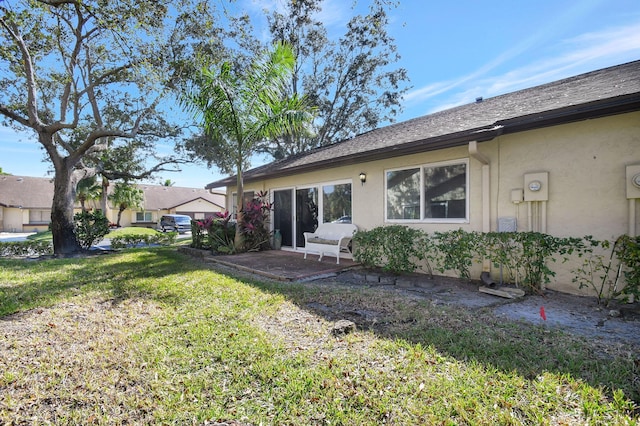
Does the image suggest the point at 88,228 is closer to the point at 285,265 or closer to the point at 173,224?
the point at 285,265

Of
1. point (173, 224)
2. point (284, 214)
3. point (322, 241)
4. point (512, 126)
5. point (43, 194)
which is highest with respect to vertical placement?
point (43, 194)

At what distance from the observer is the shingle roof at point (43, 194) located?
31625 millimetres

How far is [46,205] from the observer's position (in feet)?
106

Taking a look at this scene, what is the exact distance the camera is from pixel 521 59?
33.3 feet

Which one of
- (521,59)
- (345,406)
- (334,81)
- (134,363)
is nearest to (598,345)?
(345,406)

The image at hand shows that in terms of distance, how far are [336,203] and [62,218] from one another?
360 inches

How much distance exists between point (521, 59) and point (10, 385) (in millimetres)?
13261

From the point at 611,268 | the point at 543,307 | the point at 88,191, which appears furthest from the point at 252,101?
the point at 88,191

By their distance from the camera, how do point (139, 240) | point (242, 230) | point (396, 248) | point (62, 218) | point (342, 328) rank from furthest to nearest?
point (139, 240) → point (62, 218) → point (242, 230) → point (396, 248) → point (342, 328)

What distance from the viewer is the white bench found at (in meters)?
7.98

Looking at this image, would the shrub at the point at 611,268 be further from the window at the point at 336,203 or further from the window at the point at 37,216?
the window at the point at 37,216

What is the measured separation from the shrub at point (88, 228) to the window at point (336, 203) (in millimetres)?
8600

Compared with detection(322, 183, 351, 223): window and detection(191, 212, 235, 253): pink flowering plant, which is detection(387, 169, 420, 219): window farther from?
detection(191, 212, 235, 253): pink flowering plant

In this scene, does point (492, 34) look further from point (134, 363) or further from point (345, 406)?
point (134, 363)
